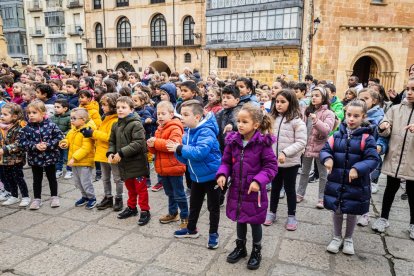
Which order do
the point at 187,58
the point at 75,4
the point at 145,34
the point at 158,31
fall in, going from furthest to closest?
the point at 75,4 → the point at 145,34 → the point at 158,31 → the point at 187,58

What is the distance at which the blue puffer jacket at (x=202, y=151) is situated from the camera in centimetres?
343

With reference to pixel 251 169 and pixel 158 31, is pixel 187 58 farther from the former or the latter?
pixel 251 169

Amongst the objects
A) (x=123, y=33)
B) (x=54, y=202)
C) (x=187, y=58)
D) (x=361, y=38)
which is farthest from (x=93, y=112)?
(x=123, y=33)

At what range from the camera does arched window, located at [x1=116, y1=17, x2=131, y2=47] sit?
29.0m

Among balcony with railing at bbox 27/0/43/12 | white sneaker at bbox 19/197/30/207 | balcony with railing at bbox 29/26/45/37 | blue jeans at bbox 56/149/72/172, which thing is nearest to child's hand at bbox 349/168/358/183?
white sneaker at bbox 19/197/30/207

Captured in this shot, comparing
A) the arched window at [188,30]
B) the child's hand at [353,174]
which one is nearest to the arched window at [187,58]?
the arched window at [188,30]

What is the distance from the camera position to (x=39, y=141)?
4.56 m

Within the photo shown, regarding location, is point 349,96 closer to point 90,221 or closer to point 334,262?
point 334,262

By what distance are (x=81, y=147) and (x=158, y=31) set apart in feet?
81.4

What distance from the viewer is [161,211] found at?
4.69 metres

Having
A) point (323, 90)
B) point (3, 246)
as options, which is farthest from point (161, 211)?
point (323, 90)

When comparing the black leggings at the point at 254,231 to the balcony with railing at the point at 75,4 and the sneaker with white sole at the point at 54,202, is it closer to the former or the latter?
the sneaker with white sole at the point at 54,202

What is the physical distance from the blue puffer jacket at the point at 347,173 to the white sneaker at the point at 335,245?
1.37ft

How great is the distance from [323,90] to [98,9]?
2956cm
